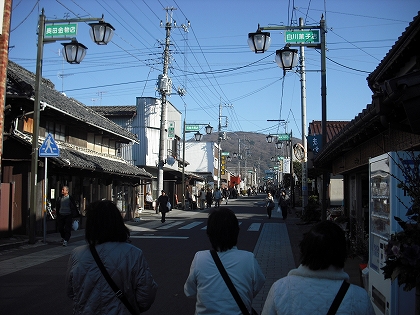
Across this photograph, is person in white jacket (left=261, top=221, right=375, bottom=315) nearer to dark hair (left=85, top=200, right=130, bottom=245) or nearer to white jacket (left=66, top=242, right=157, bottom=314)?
white jacket (left=66, top=242, right=157, bottom=314)

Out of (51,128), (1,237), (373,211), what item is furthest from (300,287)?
(51,128)

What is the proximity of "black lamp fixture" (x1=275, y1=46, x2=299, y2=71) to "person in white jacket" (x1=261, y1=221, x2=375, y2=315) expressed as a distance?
9.68 meters

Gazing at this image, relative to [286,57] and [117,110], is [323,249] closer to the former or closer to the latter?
[286,57]

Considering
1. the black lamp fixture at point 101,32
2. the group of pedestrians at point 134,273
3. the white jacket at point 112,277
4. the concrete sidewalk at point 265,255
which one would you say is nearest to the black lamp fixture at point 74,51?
the black lamp fixture at point 101,32

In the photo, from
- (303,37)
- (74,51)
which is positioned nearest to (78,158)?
(74,51)

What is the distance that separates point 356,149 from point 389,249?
7.45m

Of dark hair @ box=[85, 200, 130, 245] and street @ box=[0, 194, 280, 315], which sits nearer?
dark hair @ box=[85, 200, 130, 245]

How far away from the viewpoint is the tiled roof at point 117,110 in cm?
3728

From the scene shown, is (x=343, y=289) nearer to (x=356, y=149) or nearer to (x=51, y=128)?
(x=356, y=149)

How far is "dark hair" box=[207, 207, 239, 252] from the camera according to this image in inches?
147

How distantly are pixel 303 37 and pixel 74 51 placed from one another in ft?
21.4

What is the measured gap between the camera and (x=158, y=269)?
10.6 m

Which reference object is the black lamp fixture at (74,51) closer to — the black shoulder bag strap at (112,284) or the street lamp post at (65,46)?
the street lamp post at (65,46)

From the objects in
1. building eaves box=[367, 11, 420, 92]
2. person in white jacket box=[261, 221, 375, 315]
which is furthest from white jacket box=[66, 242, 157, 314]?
building eaves box=[367, 11, 420, 92]
